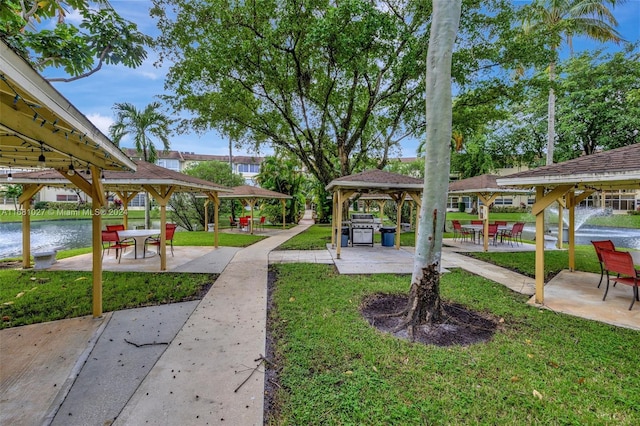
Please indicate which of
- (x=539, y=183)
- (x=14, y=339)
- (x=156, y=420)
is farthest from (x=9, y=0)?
(x=539, y=183)

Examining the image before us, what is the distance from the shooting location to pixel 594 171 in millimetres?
4566

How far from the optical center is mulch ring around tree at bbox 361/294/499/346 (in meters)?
4.06

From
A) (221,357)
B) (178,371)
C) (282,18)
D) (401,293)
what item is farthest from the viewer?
(282,18)

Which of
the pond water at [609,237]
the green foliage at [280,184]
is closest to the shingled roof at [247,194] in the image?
the green foliage at [280,184]

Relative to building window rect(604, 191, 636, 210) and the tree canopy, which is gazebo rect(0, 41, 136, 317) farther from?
building window rect(604, 191, 636, 210)

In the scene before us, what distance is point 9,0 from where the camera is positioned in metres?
5.18

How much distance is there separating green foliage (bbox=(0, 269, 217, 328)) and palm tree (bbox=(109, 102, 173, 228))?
978 centimetres

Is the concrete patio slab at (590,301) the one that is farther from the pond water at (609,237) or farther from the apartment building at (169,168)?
the apartment building at (169,168)

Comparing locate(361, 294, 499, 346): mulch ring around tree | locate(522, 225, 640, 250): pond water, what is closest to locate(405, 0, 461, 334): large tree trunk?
locate(361, 294, 499, 346): mulch ring around tree

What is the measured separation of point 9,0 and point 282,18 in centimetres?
670

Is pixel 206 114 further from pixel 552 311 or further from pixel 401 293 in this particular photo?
pixel 552 311

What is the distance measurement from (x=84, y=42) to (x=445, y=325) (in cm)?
948

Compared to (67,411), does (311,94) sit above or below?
above

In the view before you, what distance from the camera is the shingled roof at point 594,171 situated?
4285mm
